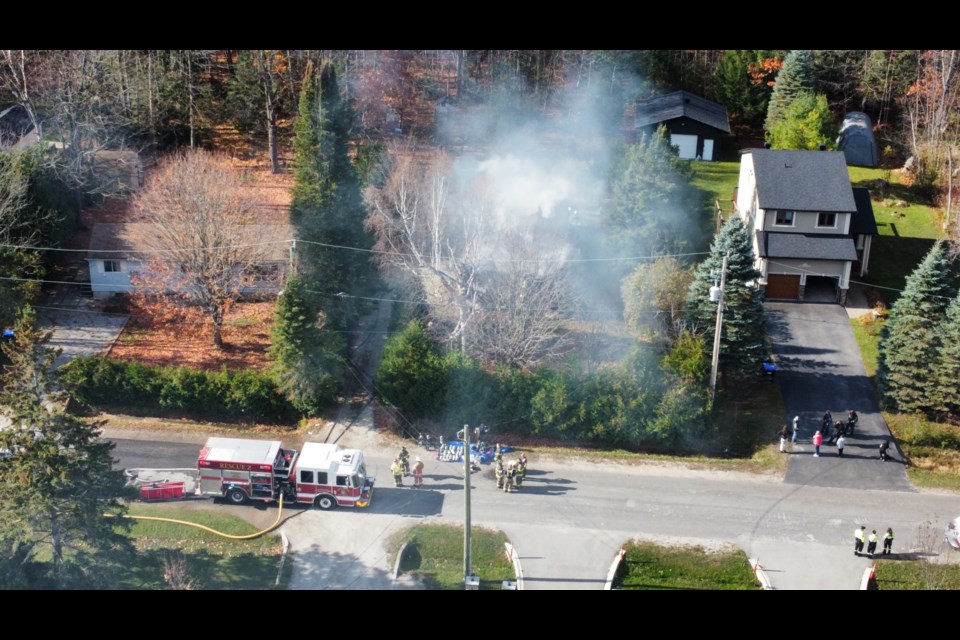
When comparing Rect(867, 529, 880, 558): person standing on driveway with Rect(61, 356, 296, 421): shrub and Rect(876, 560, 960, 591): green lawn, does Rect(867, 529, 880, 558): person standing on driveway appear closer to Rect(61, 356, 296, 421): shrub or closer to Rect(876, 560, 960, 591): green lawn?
Rect(876, 560, 960, 591): green lawn

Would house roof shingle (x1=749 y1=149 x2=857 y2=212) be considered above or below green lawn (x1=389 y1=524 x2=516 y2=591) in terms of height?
above

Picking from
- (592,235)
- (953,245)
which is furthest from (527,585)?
(953,245)

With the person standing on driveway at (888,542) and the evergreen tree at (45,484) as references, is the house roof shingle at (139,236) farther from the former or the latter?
the person standing on driveway at (888,542)

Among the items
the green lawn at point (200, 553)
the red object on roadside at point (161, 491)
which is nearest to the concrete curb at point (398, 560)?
the green lawn at point (200, 553)

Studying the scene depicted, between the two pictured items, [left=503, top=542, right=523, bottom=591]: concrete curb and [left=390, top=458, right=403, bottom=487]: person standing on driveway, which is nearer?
[left=503, top=542, right=523, bottom=591]: concrete curb

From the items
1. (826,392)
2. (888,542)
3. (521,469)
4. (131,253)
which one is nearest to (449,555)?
(521,469)

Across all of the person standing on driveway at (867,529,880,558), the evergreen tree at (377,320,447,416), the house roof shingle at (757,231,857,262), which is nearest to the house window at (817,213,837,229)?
the house roof shingle at (757,231,857,262)

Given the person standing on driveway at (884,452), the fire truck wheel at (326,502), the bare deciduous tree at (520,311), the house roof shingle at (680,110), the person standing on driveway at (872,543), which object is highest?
the house roof shingle at (680,110)

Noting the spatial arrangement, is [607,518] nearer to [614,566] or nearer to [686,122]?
[614,566]
